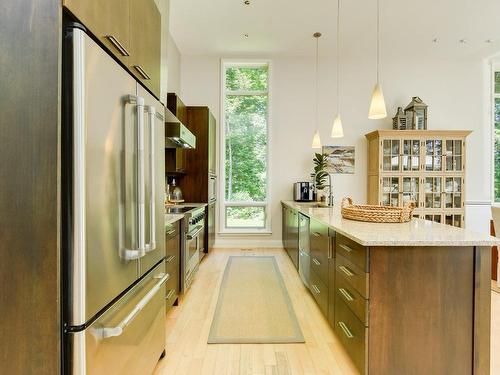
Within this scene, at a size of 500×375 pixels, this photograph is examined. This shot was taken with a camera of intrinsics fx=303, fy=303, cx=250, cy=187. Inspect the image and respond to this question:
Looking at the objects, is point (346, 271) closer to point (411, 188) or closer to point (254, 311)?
point (254, 311)

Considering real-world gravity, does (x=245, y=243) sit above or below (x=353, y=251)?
below

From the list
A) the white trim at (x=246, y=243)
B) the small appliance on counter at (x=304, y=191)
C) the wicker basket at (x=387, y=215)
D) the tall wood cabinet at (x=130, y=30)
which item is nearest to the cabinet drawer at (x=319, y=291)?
the wicker basket at (x=387, y=215)

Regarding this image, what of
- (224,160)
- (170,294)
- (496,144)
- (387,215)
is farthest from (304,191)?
(496,144)

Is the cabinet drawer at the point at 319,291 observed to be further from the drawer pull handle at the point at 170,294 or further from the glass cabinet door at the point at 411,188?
the glass cabinet door at the point at 411,188

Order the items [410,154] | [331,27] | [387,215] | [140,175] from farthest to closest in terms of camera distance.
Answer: [410,154] → [331,27] → [387,215] → [140,175]

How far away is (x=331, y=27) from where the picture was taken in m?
4.56

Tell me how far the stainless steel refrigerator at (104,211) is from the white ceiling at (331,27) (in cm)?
334

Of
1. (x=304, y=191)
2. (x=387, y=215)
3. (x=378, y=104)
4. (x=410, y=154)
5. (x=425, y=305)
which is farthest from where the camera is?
(x=304, y=191)

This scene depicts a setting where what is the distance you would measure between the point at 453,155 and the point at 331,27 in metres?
2.99

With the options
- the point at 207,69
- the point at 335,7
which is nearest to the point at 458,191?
the point at 335,7

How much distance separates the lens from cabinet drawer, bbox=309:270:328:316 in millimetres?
2449

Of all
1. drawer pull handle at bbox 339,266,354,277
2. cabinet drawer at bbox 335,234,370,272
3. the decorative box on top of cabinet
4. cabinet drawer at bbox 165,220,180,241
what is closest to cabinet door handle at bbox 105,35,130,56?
cabinet drawer at bbox 165,220,180,241

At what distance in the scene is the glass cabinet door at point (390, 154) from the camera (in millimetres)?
5164

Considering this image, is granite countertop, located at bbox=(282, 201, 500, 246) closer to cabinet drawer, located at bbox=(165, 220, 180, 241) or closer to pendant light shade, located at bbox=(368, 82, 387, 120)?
pendant light shade, located at bbox=(368, 82, 387, 120)
